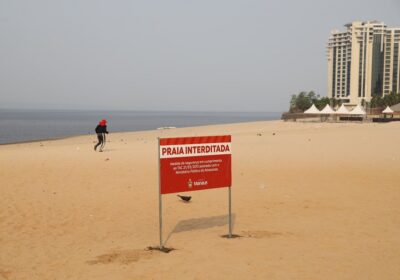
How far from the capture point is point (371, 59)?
13600cm

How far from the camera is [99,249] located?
6.89 metres

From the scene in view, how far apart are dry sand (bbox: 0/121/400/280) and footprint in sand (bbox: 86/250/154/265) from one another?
15 millimetres

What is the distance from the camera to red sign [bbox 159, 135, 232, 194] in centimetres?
685

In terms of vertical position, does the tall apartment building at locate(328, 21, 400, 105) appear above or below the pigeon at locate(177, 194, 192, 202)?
above

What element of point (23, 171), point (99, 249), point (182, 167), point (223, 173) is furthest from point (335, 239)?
point (23, 171)

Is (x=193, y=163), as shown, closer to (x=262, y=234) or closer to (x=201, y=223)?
(x=262, y=234)

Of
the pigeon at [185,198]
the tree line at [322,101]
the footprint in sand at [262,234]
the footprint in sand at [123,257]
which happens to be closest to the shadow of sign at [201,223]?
the footprint in sand at [262,234]

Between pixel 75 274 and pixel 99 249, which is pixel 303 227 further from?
pixel 75 274

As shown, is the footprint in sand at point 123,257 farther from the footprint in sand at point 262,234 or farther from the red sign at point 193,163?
the footprint in sand at point 262,234

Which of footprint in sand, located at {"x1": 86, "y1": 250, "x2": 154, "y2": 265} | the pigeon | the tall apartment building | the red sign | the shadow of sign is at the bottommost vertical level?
the shadow of sign

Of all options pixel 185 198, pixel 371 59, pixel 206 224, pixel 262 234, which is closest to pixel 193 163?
pixel 262 234

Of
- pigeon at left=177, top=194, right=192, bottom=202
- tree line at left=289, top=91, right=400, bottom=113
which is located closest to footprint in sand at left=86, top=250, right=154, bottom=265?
pigeon at left=177, top=194, right=192, bottom=202

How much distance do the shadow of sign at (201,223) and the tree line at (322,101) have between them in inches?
3723

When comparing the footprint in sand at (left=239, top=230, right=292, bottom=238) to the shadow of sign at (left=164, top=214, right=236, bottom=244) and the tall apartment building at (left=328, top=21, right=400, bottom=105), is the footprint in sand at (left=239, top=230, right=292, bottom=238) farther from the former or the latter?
the tall apartment building at (left=328, top=21, right=400, bottom=105)
